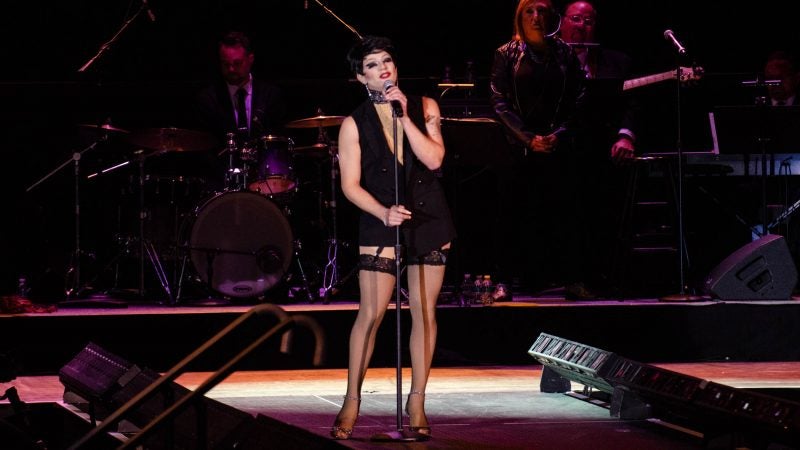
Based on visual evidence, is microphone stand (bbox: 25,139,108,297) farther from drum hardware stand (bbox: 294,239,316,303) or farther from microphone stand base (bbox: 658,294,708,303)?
microphone stand base (bbox: 658,294,708,303)

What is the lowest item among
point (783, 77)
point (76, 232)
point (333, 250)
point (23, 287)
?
point (23, 287)

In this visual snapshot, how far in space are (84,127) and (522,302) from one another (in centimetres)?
376

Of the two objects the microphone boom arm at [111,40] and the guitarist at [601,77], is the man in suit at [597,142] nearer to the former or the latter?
the guitarist at [601,77]

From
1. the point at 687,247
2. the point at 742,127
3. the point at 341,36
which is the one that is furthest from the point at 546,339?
the point at 341,36

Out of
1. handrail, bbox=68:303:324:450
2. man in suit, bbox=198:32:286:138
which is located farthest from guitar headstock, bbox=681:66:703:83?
handrail, bbox=68:303:324:450

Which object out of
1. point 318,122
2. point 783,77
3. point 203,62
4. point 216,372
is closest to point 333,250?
point 318,122

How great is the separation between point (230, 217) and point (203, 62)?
92.0 inches

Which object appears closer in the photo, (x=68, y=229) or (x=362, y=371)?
(x=362, y=371)

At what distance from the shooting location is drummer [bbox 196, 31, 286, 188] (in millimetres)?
10023

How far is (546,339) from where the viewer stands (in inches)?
283

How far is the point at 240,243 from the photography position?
9.54 m

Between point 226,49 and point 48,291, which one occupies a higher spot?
point 226,49

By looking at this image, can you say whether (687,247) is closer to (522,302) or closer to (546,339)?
(522,302)

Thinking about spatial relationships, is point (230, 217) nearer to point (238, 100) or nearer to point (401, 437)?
point (238, 100)
